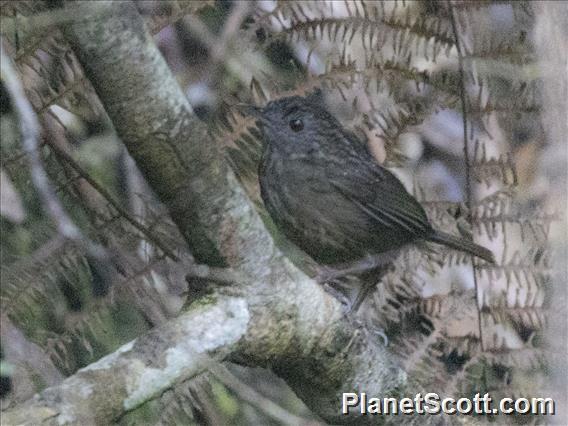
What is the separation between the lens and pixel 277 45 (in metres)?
3.82

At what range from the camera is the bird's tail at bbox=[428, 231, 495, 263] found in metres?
3.40

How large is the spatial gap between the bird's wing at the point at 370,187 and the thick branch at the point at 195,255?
1.04 metres

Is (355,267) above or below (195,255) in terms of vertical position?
below

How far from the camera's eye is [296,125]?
3.58 metres

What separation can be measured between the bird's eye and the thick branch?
112 cm

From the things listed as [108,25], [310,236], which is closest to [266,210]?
[310,236]

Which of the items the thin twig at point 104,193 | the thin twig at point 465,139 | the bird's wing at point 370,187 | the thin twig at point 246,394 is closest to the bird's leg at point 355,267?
the bird's wing at point 370,187

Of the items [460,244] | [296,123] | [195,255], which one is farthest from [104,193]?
[460,244]

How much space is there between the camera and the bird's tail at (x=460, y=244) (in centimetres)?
340

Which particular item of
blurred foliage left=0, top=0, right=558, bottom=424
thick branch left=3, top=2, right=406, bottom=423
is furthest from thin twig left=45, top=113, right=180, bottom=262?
thick branch left=3, top=2, right=406, bottom=423

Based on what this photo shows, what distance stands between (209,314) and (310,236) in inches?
51.4

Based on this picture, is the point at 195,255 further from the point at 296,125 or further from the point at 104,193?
the point at 296,125

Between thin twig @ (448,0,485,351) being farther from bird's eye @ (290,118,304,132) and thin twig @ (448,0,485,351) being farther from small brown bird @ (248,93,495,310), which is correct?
→ bird's eye @ (290,118,304,132)

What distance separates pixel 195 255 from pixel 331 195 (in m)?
1.34
